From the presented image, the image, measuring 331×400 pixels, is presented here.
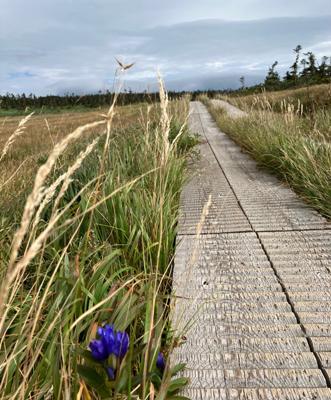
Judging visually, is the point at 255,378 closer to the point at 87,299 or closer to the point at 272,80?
the point at 87,299

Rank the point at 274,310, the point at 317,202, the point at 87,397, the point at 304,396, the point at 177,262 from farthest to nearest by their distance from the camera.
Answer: the point at 317,202
the point at 177,262
the point at 274,310
the point at 304,396
the point at 87,397

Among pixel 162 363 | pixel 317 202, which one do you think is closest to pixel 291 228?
pixel 317 202

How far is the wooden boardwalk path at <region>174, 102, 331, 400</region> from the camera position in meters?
1.33

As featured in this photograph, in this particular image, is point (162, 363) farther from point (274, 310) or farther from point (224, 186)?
point (224, 186)

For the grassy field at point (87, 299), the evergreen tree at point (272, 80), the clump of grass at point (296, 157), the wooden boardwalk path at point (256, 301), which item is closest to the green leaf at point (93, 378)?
the grassy field at point (87, 299)

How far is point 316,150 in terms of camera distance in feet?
13.4

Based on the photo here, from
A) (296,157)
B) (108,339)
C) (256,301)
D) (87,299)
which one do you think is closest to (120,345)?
(108,339)

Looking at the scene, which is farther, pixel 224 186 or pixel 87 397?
pixel 224 186

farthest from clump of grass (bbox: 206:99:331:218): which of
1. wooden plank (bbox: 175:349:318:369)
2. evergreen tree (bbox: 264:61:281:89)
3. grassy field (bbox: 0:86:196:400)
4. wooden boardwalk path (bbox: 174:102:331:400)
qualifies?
evergreen tree (bbox: 264:61:281:89)

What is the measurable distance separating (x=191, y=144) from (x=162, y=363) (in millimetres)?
5178

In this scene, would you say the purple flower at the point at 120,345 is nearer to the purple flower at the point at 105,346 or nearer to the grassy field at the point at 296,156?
the purple flower at the point at 105,346

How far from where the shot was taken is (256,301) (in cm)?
176

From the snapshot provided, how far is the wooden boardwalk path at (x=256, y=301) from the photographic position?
133 cm

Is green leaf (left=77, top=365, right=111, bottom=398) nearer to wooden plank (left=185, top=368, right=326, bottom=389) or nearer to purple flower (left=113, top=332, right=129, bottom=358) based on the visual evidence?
purple flower (left=113, top=332, right=129, bottom=358)
